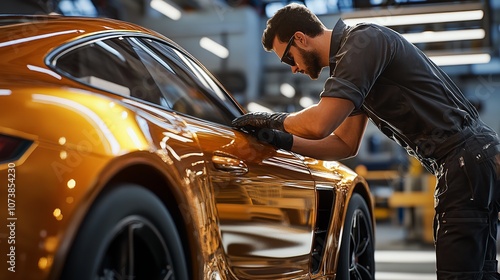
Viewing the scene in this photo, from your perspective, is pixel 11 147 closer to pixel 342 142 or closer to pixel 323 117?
pixel 323 117

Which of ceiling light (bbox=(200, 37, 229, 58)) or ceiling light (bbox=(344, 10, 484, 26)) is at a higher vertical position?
ceiling light (bbox=(200, 37, 229, 58))

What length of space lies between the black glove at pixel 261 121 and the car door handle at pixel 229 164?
1.18 feet

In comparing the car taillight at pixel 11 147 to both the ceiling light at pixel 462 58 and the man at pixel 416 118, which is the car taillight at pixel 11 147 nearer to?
the man at pixel 416 118

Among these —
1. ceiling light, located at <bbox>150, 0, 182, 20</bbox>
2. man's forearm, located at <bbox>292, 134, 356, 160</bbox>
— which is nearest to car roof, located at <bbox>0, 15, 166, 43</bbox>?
man's forearm, located at <bbox>292, 134, 356, 160</bbox>

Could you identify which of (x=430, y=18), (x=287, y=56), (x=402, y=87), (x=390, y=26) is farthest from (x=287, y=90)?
(x=402, y=87)

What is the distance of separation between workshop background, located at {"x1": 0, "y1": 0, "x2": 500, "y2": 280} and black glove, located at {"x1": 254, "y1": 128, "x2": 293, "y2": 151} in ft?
12.3

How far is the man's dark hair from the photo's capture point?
10.0ft

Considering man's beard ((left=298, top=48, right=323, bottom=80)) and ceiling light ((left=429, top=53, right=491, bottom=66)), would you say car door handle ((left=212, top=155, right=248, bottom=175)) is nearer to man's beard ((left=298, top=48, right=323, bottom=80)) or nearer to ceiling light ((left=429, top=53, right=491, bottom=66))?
man's beard ((left=298, top=48, right=323, bottom=80))

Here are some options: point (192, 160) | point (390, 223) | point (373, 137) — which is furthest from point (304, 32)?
point (373, 137)

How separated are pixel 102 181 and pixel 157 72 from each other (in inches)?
34.8

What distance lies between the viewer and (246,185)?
258 cm

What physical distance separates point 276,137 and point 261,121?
0.68ft

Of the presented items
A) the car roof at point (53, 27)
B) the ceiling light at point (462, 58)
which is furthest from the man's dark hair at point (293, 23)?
the ceiling light at point (462, 58)

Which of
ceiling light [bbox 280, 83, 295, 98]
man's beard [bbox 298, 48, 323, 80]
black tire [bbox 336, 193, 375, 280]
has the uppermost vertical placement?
ceiling light [bbox 280, 83, 295, 98]
